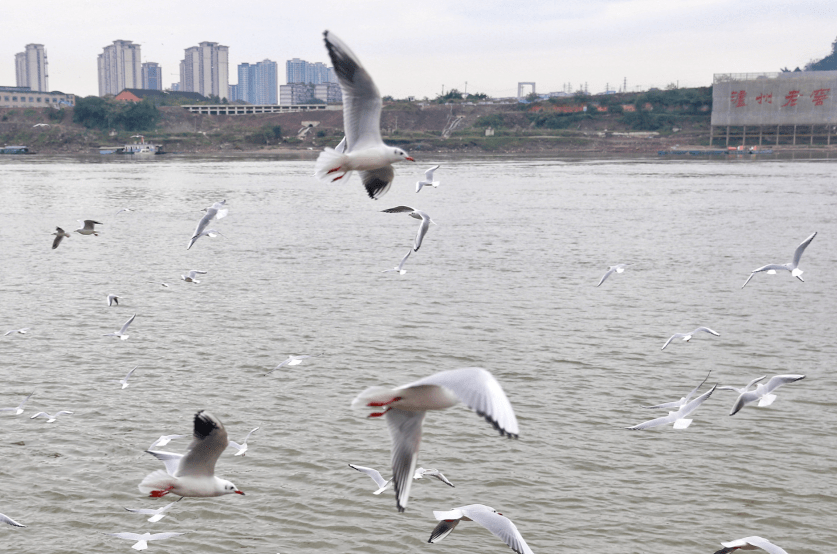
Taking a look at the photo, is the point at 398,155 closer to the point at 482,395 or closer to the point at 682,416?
the point at 482,395

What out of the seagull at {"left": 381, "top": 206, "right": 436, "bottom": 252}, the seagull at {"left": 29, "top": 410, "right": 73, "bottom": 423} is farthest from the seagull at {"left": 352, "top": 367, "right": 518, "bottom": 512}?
the seagull at {"left": 29, "top": 410, "right": 73, "bottom": 423}

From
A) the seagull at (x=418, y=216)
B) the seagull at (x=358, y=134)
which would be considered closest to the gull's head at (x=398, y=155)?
the seagull at (x=358, y=134)

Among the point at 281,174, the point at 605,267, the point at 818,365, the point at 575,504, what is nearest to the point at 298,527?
the point at 575,504

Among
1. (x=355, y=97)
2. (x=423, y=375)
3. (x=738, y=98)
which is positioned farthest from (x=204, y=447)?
(x=738, y=98)

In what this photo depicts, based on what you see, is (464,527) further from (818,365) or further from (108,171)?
(108,171)

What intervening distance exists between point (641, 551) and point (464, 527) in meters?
1.80

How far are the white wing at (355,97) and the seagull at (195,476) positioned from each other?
251 cm

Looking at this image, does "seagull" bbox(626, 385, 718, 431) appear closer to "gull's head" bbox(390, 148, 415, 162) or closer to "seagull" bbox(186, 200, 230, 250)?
"gull's head" bbox(390, 148, 415, 162)

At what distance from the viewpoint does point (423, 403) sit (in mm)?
5031

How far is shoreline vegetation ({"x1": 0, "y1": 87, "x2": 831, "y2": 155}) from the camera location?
395 ft

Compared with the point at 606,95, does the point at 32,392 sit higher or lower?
lower

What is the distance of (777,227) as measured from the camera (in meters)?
32.4

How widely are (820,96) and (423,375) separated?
347 feet

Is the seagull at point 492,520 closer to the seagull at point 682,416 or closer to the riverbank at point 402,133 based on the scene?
the seagull at point 682,416
